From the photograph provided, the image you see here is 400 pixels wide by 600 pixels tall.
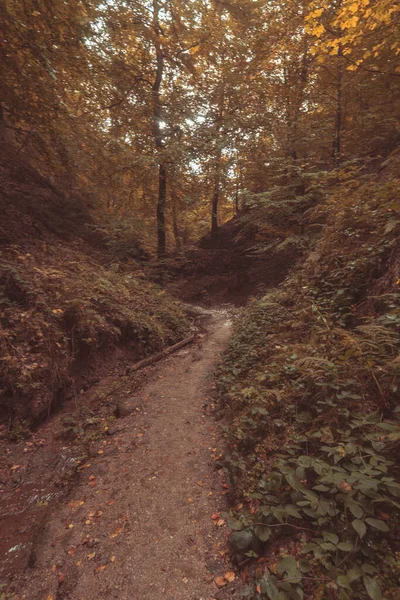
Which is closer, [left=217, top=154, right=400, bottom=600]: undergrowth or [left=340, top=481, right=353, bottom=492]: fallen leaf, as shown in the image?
[left=217, top=154, right=400, bottom=600]: undergrowth

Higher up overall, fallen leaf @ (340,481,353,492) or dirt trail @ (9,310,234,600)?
fallen leaf @ (340,481,353,492)

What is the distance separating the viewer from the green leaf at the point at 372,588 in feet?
5.78

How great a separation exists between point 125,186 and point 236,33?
6.92 m

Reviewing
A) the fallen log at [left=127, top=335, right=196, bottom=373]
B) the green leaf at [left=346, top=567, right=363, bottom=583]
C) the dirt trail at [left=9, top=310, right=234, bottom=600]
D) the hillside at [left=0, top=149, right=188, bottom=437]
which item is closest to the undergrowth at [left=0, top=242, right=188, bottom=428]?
the hillside at [left=0, top=149, right=188, bottom=437]

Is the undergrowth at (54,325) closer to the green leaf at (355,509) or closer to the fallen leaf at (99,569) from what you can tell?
the fallen leaf at (99,569)

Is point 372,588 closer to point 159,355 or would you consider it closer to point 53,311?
point 53,311

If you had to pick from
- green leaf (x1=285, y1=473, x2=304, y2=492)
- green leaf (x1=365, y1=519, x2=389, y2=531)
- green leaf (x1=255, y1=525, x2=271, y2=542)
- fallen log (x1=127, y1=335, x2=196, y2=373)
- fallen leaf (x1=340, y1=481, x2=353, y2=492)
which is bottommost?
green leaf (x1=255, y1=525, x2=271, y2=542)

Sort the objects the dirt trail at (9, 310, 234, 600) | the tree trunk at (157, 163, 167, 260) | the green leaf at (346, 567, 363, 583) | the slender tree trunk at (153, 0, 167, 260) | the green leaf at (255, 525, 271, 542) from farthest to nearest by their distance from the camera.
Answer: the tree trunk at (157, 163, 167, 260) → the slender tree trunk at (153, 0, 167, 260) → the dirt trail at (9, 310, 234, 600) → the green leaf at (255, 525, 271, 542) → the green leaf at (346, 567, 363, 583)

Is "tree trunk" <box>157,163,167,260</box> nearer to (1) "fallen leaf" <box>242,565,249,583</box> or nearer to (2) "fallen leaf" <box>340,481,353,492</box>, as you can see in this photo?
(2) "fallen leaf" <box>340,481,353,492</box>

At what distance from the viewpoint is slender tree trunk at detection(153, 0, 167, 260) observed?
34.4 feet

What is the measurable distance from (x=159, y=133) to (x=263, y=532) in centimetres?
1332

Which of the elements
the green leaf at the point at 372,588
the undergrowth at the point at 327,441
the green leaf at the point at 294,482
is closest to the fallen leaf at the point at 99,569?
the undergrowth at the point at 327,441

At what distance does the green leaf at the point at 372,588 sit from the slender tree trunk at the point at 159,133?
488 inches

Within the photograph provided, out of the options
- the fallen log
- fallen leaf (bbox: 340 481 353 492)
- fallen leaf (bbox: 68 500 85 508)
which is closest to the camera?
fallen leaf (bbox: 340 481 353 492)
